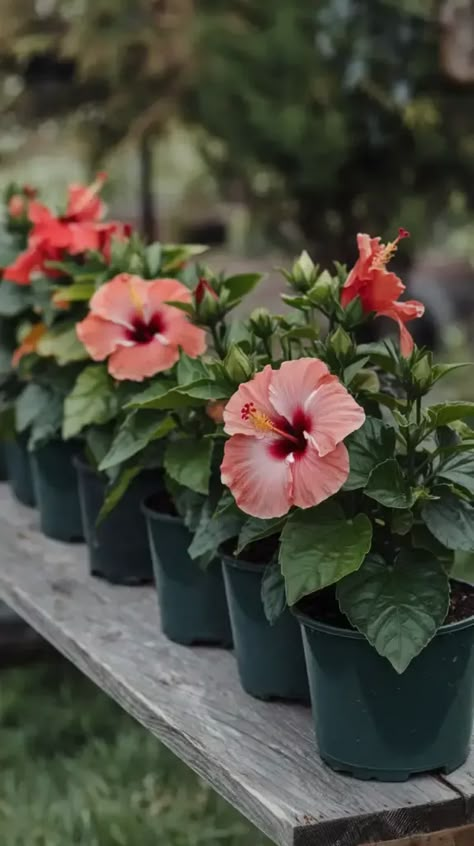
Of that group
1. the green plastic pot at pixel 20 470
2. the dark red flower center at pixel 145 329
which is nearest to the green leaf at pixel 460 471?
the dark red flower center at pixel 145 329

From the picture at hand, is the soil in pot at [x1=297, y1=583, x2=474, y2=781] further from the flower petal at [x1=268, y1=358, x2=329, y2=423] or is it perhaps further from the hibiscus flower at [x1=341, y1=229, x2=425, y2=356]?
the hibiscus flower at [x1=341, y1=229, x2=425, y2=356]

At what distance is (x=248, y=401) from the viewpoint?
4.04ft

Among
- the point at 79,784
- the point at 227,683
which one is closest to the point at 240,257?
the point at 79,784

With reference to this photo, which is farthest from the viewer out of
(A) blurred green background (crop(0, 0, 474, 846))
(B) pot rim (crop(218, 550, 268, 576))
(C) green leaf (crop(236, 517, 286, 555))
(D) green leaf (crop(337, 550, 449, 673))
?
(A) blurred green background (crop(0, 0, 474, 846))

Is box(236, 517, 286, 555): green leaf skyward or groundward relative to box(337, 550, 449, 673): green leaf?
skyward

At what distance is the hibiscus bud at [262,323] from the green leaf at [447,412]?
240 mm

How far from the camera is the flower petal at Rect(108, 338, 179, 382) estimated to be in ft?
5.27

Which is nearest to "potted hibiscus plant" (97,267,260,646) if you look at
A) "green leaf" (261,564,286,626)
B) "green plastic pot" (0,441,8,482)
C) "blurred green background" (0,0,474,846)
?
"green leaf" (261,564,286,626)

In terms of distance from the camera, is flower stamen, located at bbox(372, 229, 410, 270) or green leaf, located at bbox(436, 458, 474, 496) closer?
green leaf, located at bbox(436, 458, 474, 496)

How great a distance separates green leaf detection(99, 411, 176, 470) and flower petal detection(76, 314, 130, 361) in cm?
11

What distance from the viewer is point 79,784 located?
223cm

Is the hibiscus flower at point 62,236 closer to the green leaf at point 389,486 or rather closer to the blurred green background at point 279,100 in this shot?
the green leaf at point 389,486

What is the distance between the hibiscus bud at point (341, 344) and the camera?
4.23 feet

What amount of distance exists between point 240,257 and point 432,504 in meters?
5.29
